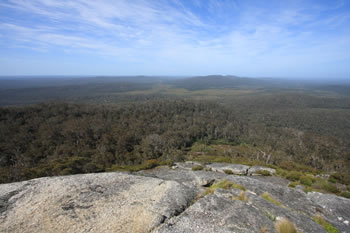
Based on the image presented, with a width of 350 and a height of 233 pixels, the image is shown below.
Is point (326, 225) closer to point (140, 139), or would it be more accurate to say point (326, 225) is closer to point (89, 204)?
point (89, 204)

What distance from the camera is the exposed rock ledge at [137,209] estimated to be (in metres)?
8.43

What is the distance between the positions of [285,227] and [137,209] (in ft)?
25.8

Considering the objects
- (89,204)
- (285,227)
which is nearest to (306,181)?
(285,227)

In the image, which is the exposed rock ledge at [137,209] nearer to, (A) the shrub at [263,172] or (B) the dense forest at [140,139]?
(A) the shrub at [263,172]

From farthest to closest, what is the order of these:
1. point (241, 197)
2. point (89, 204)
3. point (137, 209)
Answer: point (241, 197), point (89, 204), point (137, 209)

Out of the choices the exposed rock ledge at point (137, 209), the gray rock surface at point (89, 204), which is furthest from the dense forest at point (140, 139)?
the exposed rock ledge at point (137, 209)

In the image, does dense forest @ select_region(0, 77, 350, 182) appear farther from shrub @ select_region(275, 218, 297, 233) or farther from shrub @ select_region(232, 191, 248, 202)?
shrub @ select_region(275, 218, 297, 233)

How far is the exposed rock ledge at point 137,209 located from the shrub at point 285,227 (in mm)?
407

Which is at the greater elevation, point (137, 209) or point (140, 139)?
point (137, 209)

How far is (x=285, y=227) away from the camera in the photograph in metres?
8.44

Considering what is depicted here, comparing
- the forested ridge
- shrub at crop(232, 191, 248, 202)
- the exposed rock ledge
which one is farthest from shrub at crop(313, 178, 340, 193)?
the forested ridge

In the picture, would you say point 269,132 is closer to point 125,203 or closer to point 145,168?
point 145,168

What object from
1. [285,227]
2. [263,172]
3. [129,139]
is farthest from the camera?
[129,139]

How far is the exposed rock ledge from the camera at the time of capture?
27.7ft
